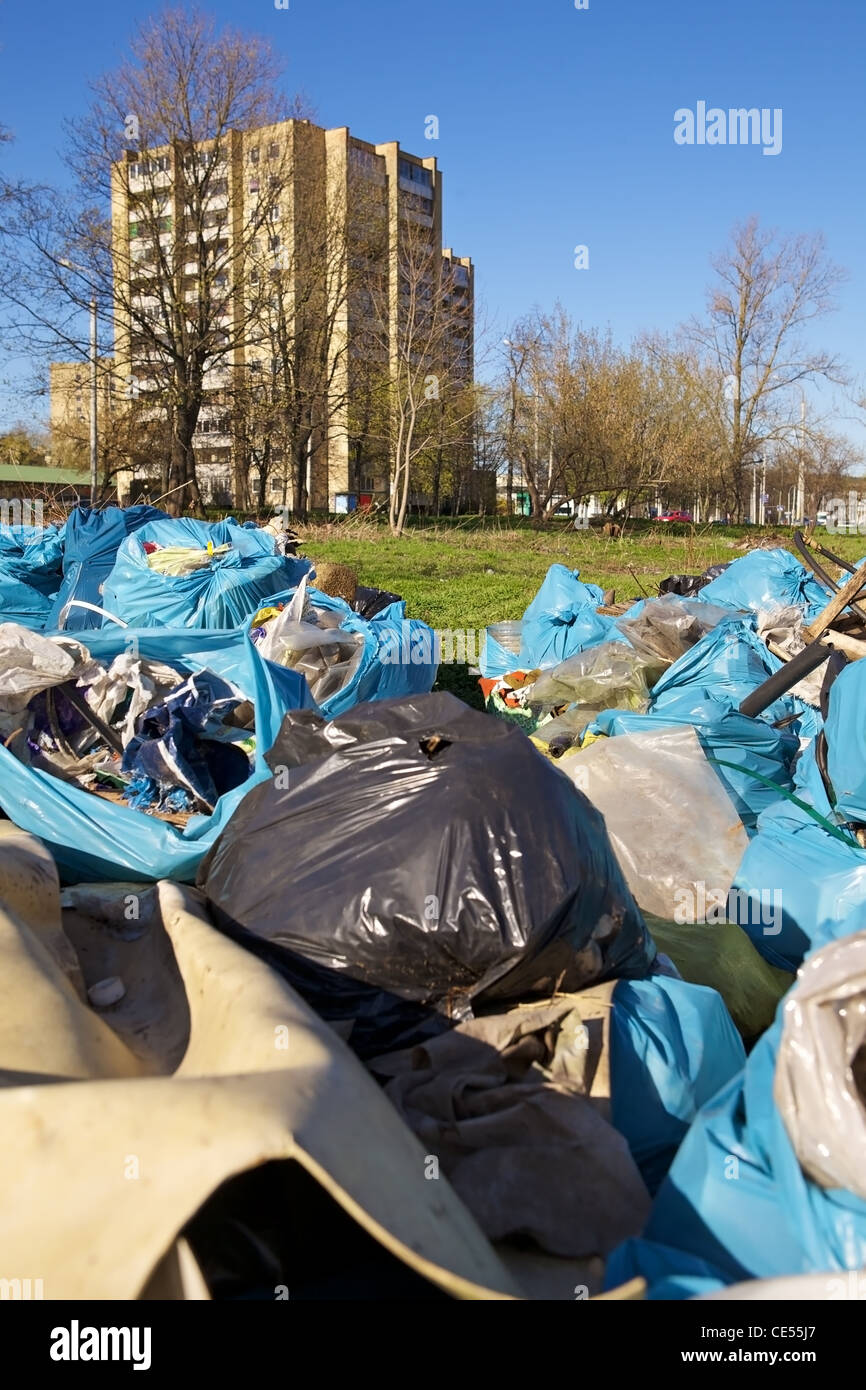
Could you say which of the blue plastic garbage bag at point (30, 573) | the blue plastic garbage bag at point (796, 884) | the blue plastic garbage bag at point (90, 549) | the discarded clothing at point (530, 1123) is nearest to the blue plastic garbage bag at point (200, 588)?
the blue plastic garbage bag at point (90, 549)

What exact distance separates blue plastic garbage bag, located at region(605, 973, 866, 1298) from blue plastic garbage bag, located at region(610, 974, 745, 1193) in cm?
34

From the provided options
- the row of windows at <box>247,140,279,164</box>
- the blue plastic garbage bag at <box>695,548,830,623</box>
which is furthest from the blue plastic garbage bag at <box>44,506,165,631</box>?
the row of windows at <box>247,140,279,164</box>

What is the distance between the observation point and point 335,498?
42844 millimetres

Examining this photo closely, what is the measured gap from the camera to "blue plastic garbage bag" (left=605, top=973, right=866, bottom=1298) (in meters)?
1.40

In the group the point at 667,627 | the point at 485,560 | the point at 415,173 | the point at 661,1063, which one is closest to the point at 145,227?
the point at 485,560

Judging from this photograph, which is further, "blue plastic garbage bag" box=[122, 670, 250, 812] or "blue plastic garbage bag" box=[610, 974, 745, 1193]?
"blue plastic garbage bag" box=[122, 670, 250, 812]

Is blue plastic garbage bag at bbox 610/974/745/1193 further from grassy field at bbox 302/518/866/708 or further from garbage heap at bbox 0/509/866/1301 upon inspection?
grassy field at bbox 302/518/866/708

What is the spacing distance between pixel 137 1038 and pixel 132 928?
569mm

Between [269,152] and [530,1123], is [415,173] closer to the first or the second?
[269,152]

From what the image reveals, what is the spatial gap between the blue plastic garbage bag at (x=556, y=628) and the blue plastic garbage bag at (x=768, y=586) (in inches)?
29.0

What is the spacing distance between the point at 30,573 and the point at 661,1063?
314 inches

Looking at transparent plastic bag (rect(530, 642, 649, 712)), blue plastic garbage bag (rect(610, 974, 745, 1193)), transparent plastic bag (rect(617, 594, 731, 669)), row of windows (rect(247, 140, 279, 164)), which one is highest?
row of windows (rect(247, 140, 279, 164))

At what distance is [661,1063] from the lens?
2059 mm
